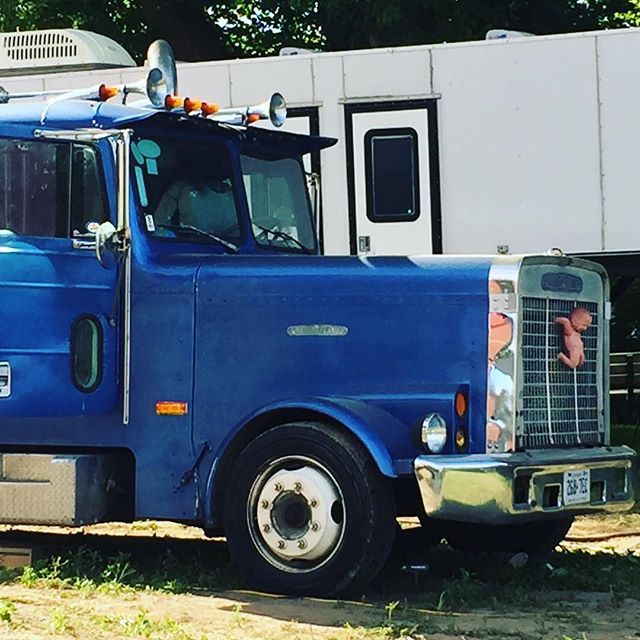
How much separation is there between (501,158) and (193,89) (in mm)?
2717

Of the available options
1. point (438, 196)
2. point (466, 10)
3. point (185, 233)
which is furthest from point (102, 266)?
point (466, 10)

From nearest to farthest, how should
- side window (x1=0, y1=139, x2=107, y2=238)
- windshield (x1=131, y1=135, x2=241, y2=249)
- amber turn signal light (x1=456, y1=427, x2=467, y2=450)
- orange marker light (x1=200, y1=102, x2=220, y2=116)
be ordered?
amber turn signal light (x1=456, y1=427, x2=467, y2=450), side window (x1=0, y1=139, x2=107, y2=238), windshield (x1=131, y1=135, x2=241, y2=249), orange marker light (x1=200, y1=102, x2=220, y2=116)

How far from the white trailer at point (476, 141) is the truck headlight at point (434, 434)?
18.7 ft

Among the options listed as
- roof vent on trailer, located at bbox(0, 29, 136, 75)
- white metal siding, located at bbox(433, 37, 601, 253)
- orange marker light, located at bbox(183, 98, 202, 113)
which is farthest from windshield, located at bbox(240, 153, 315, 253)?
white metal siding, located at bbox(433, 37, 601, 253)

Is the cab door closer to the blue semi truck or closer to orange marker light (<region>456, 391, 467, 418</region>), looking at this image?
the blue semi truck

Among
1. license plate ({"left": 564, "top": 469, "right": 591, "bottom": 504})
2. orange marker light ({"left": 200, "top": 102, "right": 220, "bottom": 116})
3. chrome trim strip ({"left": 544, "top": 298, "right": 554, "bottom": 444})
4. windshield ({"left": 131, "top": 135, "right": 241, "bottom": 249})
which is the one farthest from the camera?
orange marker light ({"left": 200, "top": 102, "right": 220, "bottom": 116})

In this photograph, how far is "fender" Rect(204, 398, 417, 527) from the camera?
7.49 m

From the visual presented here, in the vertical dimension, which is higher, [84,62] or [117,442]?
[84,62]

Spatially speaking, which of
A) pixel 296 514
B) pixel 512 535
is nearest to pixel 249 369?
pixel 296 514

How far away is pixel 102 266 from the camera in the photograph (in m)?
8.17

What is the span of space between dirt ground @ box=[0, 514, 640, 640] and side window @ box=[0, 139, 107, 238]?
182cm

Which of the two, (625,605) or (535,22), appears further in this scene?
(535,22)

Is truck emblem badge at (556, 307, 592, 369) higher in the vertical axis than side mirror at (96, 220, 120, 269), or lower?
lower

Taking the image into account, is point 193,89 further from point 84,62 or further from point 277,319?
point 277,319
